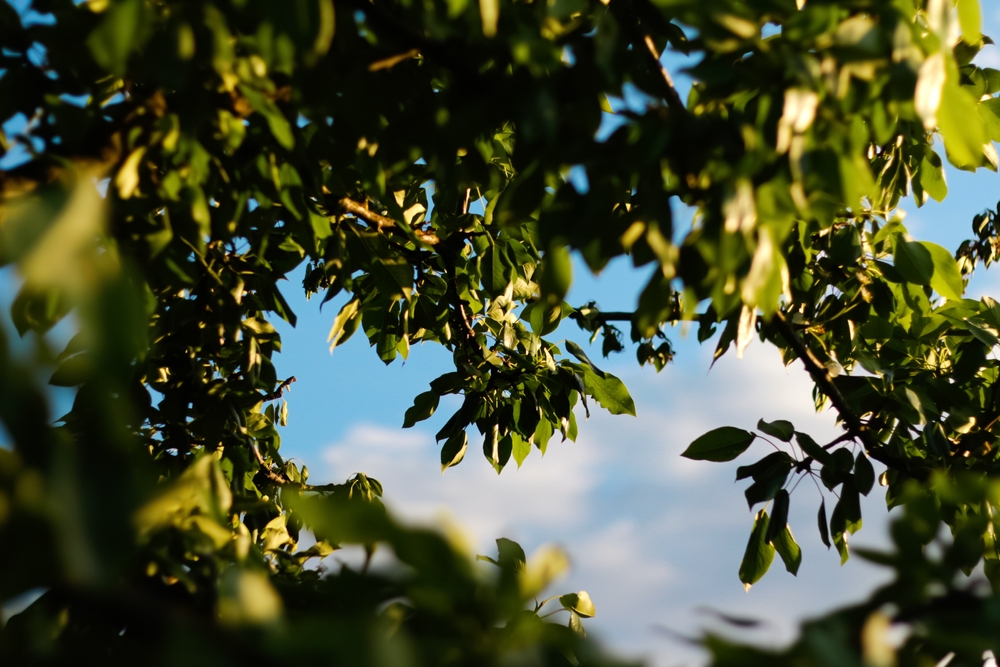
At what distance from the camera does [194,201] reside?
4.06ft

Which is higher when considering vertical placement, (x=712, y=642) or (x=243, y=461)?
(x=243, y=461)

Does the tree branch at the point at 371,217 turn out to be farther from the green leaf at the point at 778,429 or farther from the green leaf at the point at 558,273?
the green leaf at the point at 778,429

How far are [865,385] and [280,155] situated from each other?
1.63 meters

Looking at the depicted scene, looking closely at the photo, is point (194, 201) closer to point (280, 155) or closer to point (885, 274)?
point (280, 155)

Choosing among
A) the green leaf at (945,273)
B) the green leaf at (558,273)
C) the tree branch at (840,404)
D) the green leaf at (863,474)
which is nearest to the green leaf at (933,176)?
the green leaf at (945,273)

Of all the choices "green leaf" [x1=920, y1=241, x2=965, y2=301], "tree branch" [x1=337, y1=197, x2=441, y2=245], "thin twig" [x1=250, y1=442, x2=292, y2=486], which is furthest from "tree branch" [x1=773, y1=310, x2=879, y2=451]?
"thin twig" [x1=250, y1=442, x2=292, y2=486]

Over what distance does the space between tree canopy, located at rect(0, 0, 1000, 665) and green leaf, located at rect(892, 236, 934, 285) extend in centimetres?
1

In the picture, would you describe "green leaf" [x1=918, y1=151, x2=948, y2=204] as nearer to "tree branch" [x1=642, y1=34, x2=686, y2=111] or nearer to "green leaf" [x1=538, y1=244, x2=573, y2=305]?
"tree branch" [x1=642, y1=34, x2=686, y2=111]

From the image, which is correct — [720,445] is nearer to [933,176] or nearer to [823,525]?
[823,525]

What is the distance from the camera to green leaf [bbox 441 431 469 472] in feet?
9.06

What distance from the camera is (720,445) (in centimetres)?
202

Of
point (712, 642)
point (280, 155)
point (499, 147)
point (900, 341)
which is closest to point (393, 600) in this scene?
point (712, 642)

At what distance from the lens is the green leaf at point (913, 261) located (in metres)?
2.12

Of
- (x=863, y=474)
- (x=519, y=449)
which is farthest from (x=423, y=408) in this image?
(x=863, y=474)
